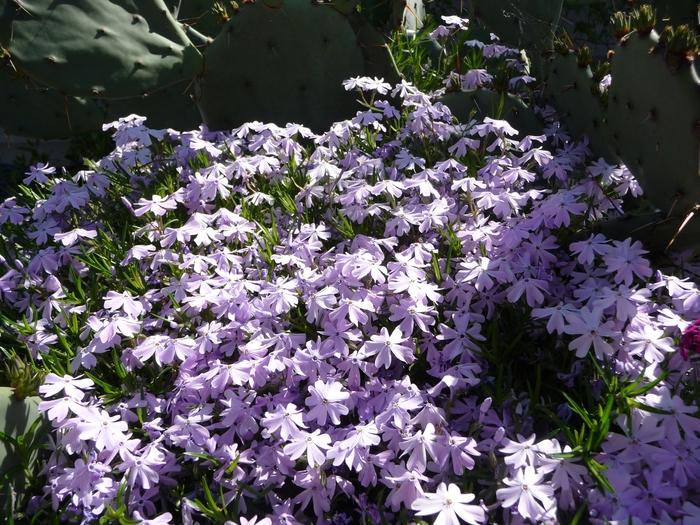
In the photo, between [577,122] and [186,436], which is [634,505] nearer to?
[186,436]

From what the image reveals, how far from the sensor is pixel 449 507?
4.48ft

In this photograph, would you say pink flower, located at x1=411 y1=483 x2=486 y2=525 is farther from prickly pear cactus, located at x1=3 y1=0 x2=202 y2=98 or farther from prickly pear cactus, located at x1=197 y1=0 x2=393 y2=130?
prickly pear cactus, located at x1=3 y1=0 x2=202 y2=98

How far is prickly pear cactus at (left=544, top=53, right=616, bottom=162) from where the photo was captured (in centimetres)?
250

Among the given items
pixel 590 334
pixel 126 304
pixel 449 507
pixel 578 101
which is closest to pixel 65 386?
pixel 126 304

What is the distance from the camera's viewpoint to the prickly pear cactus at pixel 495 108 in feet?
9.04

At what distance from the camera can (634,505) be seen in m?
1.36

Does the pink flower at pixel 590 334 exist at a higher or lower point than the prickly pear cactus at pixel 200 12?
higher

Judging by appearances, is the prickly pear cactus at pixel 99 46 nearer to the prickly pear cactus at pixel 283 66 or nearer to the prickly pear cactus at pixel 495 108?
the prickly pear cactus at pixel 283 66

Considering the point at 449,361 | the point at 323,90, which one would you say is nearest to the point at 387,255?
the point at 449,361

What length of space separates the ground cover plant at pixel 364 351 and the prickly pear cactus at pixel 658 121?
167mm

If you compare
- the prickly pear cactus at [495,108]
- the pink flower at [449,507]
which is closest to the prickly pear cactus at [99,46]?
the prickly pear cactus at [495,108]

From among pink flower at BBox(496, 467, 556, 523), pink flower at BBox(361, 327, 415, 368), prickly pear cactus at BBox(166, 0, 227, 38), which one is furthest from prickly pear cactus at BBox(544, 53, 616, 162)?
prickly pear cactus at BBox(166, 0, 227, 38)

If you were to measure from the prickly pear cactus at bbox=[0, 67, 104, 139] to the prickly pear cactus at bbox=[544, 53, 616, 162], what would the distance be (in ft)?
7.97

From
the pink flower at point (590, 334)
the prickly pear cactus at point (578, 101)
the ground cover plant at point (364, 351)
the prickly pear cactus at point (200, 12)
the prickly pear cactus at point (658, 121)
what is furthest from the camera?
the prickly pear cactus at point (200, 12)
